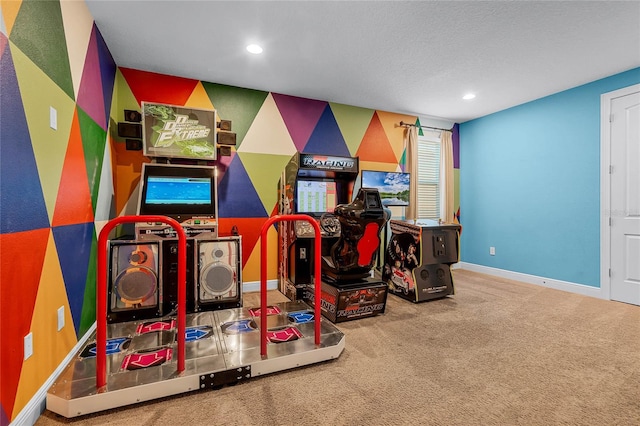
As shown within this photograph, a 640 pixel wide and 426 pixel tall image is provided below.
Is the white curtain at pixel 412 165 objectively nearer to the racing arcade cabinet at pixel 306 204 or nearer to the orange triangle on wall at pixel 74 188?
the racing arcade cabinet at pixel 306 204

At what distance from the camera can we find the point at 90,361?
1894 mm

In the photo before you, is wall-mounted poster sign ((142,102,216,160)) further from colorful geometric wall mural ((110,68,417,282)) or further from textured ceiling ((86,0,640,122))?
textured ceiling ((86,0,640,122))

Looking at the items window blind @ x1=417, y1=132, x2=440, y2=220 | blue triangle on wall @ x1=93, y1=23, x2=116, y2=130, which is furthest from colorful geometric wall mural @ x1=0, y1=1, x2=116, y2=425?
window blind @ x1=417, y1=132, x2=440, y2=220

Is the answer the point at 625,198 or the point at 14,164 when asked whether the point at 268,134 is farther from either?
the point at 625,198

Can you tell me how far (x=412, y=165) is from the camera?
498cm

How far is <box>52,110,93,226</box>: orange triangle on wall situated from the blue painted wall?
5488 millimetres

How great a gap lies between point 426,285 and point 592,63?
10.2ft

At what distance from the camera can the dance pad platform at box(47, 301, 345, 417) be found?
5.32ft

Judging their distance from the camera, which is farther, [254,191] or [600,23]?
[254,191]

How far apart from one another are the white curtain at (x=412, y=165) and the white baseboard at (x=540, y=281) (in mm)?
1546

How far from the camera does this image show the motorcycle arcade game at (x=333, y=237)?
9.25 feet

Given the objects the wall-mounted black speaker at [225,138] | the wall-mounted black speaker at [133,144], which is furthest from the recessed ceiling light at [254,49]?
the wall-mounted black speaker at [133,144]

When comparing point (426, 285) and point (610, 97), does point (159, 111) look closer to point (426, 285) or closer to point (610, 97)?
point (426, 285)

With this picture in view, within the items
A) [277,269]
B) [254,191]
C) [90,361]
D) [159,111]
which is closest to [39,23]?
[159,111]
